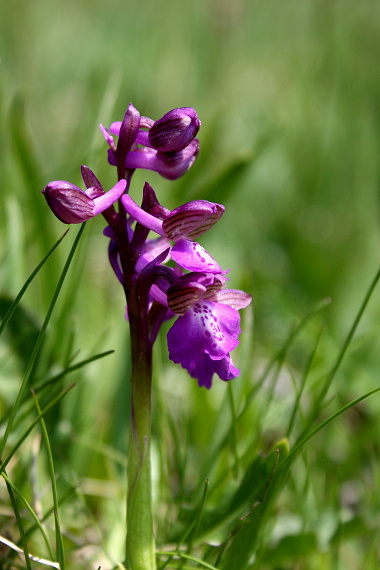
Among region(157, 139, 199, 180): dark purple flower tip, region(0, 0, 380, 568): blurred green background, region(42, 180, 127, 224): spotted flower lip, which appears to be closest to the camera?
region(42, 180, 127, 224): spotted flower lip

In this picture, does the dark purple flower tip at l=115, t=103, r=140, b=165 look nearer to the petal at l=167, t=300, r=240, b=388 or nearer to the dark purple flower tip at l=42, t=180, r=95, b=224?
the dark purple flower tip at l=42, t=180, r=95, b=224

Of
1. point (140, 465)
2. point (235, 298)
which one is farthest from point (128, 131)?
point (140, 465)

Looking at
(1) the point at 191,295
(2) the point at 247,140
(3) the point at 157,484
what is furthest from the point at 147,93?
(1) the point at 191,295

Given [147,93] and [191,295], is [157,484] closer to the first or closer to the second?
[191,295]

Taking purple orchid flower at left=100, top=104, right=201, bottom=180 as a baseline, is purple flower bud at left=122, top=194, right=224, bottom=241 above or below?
below

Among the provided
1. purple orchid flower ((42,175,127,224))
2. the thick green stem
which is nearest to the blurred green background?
the thick green stem

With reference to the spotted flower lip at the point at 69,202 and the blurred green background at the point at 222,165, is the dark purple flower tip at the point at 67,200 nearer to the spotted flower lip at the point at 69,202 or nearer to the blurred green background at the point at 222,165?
the spotted flower lip at the point at 69,202

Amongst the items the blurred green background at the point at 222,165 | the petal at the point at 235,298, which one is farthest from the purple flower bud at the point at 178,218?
the blurred green background at the point at 222,165
